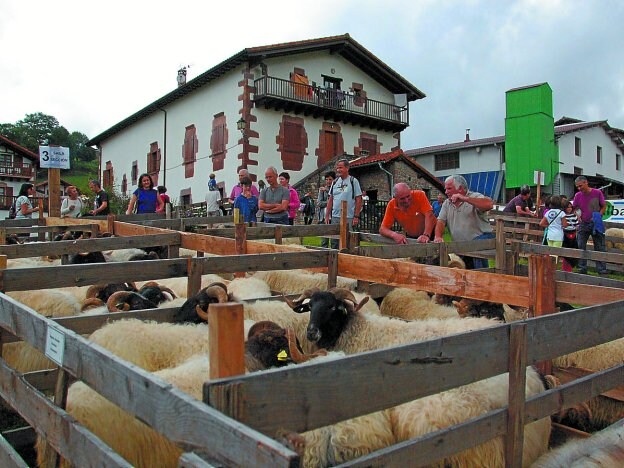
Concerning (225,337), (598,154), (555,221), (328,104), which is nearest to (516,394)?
(225,337)

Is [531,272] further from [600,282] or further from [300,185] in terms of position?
[300,185]

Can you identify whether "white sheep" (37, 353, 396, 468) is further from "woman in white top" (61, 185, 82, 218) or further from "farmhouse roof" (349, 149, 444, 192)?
"farmhouse roof" (349, 149, 444, 192)

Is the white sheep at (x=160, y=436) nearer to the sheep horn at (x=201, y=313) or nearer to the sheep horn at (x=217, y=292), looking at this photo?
the sheep horn at (x=201, y=313)

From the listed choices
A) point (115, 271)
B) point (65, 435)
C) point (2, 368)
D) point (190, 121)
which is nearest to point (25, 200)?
point (115, 271)

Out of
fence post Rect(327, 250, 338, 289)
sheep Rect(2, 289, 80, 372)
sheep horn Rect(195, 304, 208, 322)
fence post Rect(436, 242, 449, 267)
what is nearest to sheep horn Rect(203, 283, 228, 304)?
sheep horn Rect(195, 304, 208, 322)

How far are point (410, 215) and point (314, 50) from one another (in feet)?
73.3

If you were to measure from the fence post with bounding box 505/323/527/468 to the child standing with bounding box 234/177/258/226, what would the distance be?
25.2 ft

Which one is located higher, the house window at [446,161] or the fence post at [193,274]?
the house window at [446,161]

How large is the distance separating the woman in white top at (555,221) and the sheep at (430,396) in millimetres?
6546

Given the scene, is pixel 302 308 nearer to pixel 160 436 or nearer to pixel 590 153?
pixel 160 436

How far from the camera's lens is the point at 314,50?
27.5 meters

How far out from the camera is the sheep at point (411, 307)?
499 centimetres

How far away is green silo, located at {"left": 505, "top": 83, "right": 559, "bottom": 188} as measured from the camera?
31.3m

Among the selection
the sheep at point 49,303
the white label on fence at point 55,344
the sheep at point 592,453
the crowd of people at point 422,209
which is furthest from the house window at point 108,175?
the sheep at point 592,453
